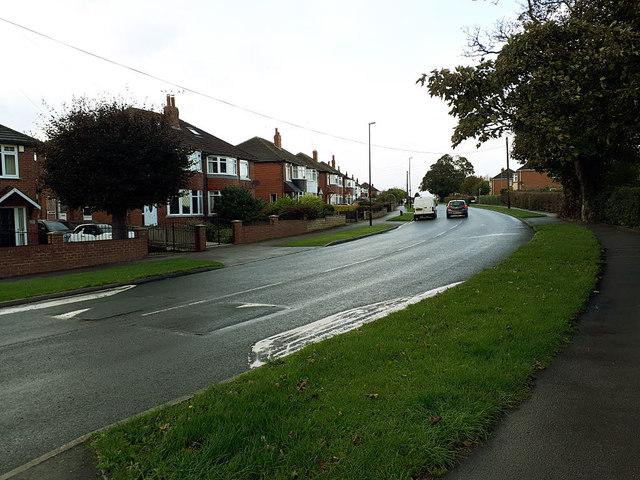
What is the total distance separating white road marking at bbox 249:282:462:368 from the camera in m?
6.44

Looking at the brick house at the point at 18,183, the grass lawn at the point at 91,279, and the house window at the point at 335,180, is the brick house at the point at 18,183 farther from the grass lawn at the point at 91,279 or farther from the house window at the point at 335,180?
the house window at the point at 335,180

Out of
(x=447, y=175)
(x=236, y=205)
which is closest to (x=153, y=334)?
(x=236, y=205)

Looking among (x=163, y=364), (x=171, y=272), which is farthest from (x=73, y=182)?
(x=163, y=364)

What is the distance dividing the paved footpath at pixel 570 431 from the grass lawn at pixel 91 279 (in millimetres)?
9869

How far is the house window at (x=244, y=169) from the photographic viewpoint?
42.3 m

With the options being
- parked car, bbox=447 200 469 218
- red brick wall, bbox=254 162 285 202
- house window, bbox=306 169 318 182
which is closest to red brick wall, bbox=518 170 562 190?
house window, bbox=306 169 318 182

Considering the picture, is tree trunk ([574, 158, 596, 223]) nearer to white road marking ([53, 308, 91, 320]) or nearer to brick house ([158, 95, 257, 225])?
brick house ([158, 95, 257, 225])

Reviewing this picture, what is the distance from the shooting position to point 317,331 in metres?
7.53

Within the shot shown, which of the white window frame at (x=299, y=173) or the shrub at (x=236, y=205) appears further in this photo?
the white window frame at (x=299, y=173)

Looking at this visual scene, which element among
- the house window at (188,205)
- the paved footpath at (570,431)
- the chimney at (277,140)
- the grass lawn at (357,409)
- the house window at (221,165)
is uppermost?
the chimney at (277,140)

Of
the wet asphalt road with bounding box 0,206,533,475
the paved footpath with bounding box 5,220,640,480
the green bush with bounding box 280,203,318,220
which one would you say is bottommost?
the wet asphalt road with bounding box 0,206,533,475

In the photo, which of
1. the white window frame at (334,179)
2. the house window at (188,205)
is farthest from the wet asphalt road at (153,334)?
the white window frame at (334,179)

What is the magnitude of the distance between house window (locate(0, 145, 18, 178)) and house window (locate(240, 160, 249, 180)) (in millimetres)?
19550

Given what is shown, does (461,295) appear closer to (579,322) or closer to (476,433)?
(579,322)
